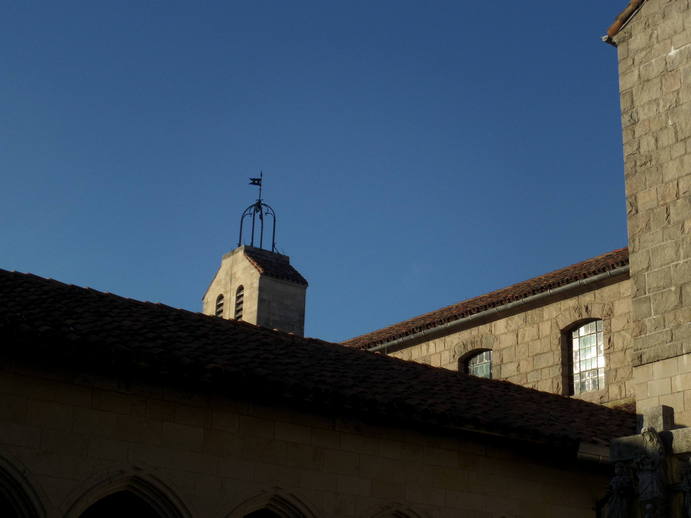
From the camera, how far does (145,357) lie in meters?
11.6

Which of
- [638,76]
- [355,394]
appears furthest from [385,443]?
[638,76]

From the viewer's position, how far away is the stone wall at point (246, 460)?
11102 mm

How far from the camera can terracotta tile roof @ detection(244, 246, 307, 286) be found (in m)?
31.7

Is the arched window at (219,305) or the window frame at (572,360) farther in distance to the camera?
the arched window at (219,305)

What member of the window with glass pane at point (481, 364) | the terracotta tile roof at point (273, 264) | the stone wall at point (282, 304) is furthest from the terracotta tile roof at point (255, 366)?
the terracotta tile roof at point (273, 264)

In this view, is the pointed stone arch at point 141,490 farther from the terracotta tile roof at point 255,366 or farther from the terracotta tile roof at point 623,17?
the terracotta tile roof at point 623,17

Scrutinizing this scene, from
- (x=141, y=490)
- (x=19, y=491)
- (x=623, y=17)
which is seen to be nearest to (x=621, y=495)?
(x=141, y=490)

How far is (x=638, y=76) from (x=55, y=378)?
9.20 meters

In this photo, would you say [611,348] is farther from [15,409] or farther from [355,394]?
[15,409]

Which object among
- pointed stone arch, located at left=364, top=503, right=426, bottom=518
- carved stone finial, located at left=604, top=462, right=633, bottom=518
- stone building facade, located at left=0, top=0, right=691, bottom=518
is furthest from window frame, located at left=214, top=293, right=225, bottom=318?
carved stone finial, located at left=604, top=462, right=633, bottom=518

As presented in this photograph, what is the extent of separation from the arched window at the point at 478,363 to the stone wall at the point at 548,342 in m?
0.17

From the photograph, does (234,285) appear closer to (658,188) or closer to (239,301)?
(239,301)

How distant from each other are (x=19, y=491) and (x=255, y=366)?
9.74ft

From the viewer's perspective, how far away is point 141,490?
1159 cm
